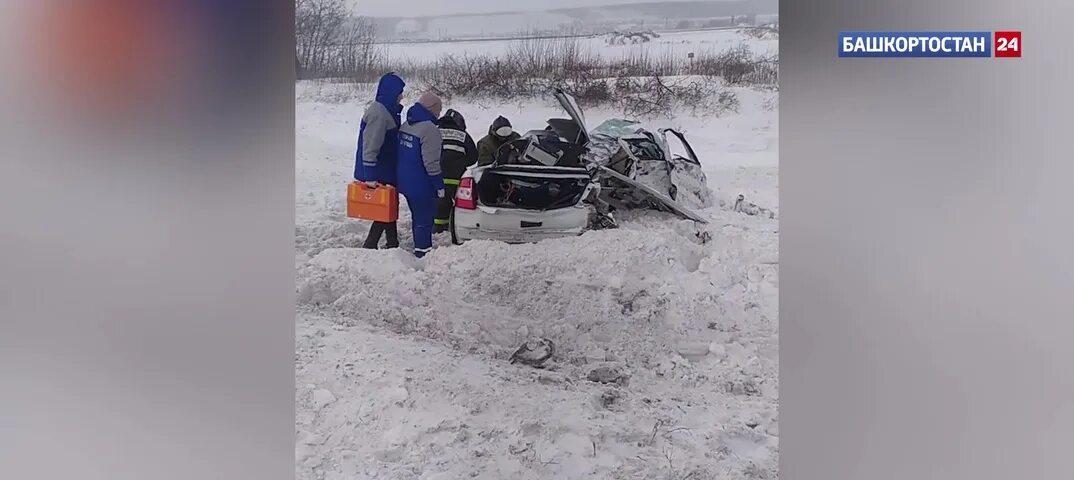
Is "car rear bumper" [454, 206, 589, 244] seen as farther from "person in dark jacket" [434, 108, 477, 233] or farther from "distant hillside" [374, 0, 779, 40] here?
"distant hillside" [374, 0, 779, 40]

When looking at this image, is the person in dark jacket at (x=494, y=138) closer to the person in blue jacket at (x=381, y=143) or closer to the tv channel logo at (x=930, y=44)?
the person in blue jacket at (x=381, y=143)

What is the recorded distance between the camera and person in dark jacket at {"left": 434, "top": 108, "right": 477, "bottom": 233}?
2555 millimetres

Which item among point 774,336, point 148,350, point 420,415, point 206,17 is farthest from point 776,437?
point 206,17

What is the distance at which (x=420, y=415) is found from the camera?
2514 millimetres

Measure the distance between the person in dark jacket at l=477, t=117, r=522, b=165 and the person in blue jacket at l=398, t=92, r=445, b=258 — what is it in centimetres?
15

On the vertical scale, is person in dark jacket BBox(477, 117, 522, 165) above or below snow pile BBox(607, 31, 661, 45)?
below

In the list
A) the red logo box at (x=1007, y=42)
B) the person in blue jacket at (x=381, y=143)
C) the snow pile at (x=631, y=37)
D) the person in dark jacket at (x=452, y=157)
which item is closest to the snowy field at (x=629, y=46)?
the snow pile at (x=631, y=37)

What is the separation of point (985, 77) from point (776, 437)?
1.35m

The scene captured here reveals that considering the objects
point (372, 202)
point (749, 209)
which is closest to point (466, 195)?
point (372, 202)

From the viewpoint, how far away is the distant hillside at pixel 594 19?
2.42 meters

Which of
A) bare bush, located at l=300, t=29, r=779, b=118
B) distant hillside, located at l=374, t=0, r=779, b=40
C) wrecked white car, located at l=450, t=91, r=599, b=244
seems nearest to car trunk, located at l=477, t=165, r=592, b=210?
wrecked white car, located at l=450, t=91, r=599, b=244

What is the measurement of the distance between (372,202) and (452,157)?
0.33m

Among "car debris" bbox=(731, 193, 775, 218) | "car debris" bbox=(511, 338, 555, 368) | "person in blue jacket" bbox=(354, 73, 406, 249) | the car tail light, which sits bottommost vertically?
"car debris" bbox=(511, 338, 555, 368)

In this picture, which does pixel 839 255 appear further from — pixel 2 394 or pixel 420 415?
pixel 2 394
